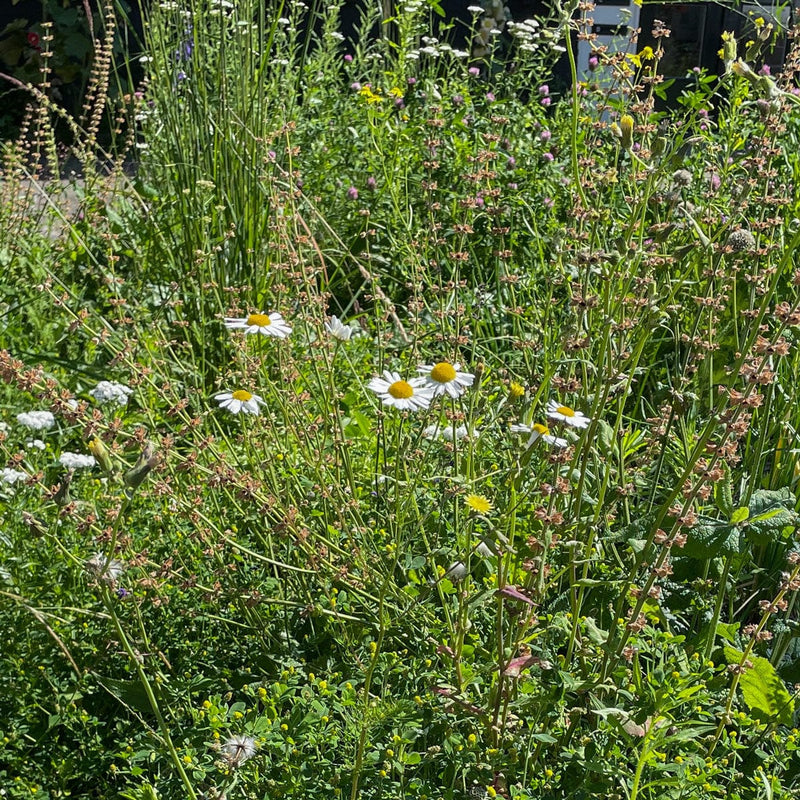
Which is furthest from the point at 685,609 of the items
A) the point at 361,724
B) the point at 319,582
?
the point at 361,724

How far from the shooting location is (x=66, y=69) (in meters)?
8.17

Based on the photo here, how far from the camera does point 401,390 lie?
171 cm

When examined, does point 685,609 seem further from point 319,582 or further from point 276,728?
point 276,728

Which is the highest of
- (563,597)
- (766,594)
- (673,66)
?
(673,66)

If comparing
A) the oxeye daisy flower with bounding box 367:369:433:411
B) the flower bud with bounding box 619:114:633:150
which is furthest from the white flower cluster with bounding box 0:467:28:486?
the flower bud with bounding box 619:114:633:150

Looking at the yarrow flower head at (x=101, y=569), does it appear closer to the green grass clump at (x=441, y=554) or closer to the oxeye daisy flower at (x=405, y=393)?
the green grass clump at (x=441, y=554)

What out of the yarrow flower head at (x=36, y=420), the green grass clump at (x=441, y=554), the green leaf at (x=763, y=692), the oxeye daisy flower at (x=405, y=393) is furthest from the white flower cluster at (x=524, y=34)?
the green leaf at (x=763, y=692)

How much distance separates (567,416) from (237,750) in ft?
2.28

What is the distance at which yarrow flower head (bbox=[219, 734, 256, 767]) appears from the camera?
4.73 ft

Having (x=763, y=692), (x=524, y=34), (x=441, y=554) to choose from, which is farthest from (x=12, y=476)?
(x=524, y=34)

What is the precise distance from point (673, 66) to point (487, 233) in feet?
10.3

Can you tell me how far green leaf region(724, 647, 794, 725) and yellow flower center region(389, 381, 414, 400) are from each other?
0.71 metres

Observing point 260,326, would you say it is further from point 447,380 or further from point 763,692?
point 763,692

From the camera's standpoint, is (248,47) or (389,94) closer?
(248,47)
